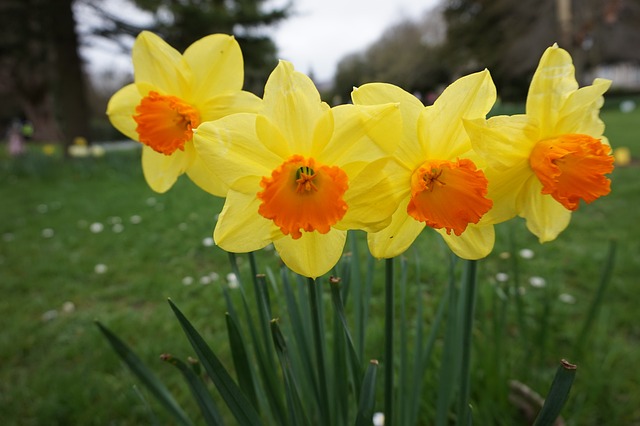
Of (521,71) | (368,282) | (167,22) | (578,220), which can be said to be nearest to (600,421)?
(368,282)

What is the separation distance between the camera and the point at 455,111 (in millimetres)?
592

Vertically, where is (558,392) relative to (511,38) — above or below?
below

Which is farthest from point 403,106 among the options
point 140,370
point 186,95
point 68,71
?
point 68,71

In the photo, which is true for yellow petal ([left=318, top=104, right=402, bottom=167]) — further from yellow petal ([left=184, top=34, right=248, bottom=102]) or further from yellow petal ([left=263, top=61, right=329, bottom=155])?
yellow petal ([left=184, top=34, right=248, bottom=102])

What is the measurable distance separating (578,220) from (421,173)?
388 cm

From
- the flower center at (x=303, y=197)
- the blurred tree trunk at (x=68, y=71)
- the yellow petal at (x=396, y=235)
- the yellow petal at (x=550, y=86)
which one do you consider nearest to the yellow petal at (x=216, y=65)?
the flower center at (x=303, y=197)

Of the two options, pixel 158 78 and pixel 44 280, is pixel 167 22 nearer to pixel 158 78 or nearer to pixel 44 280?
pixel 44 280

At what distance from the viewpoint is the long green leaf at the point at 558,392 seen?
2.01 feet

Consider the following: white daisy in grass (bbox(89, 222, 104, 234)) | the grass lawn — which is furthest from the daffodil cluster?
white daisy in grass (bbox(89, 222, 104, 234))

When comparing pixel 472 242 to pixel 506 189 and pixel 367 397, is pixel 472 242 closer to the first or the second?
pixel 506 189

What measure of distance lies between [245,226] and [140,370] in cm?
48

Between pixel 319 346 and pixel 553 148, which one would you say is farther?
pixel 319 346

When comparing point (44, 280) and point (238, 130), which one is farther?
point (44, 280)

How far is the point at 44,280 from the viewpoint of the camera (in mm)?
3037
